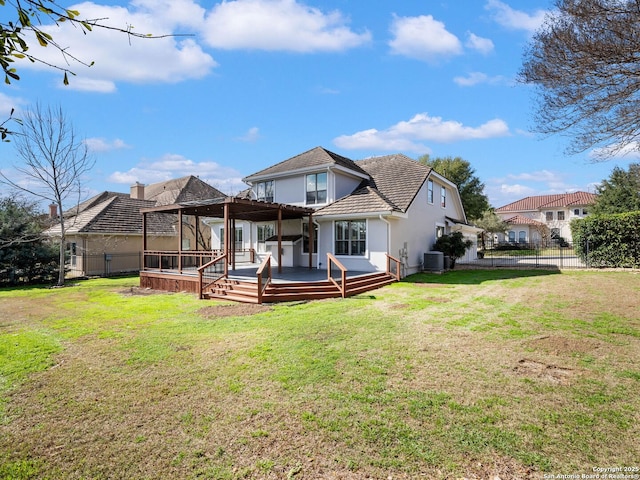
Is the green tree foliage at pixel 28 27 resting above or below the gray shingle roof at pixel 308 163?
below

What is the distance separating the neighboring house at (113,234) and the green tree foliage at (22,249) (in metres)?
1.89

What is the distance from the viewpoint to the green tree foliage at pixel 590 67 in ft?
24.7

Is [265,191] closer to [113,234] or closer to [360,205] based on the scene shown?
[360,205]

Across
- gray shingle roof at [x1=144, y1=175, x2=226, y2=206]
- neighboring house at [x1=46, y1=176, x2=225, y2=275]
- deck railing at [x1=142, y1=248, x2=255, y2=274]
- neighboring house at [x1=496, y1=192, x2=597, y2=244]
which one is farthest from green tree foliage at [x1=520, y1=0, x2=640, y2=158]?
neighboring house at [x1=496, y1=192, x2=597, y2=244]

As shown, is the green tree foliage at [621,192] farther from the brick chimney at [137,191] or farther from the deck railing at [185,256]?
the brick chimney at [137,191]

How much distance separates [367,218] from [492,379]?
1109 cm

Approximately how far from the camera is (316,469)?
304 centimetres

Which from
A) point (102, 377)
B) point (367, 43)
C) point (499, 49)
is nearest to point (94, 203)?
point (367, 43)

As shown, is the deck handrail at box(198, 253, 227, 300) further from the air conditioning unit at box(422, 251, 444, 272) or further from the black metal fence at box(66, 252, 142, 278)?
the black metal fence at box(66, 252, 142, 278)

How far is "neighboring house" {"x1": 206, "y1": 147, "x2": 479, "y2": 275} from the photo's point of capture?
50.7ft

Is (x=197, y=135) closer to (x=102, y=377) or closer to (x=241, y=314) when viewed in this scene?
(x=241, y=314)

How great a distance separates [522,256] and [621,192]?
32.1 feet

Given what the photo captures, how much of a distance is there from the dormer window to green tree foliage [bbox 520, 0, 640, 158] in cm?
990

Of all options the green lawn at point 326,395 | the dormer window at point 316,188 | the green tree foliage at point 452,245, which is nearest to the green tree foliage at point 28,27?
the green lawn at point 326,395
